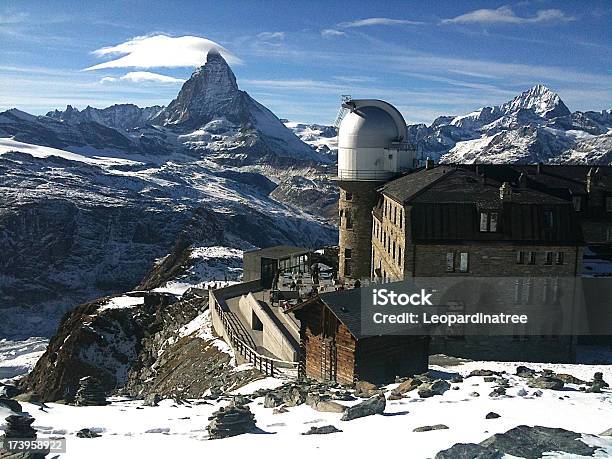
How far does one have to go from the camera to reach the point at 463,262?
3578 centimetres

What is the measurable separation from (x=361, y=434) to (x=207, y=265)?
2919 inches

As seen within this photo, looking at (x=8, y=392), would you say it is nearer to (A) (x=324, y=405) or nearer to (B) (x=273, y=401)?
(B) (x=273, y=401)

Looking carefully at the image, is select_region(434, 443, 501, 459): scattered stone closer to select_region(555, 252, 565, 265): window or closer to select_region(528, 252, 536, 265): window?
select_region(528, 252, 536, 265): window

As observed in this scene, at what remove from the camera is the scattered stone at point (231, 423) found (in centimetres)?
1966

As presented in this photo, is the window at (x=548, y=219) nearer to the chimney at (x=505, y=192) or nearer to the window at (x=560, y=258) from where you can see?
the window at (x=560, y=258)

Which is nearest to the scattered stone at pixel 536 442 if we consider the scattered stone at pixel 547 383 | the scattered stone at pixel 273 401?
the scattered stone at pixel 547 383

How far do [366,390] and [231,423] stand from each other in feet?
26.7

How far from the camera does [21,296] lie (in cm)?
19288

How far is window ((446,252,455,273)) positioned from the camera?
35750mm

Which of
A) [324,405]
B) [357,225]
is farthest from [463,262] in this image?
[357,225]


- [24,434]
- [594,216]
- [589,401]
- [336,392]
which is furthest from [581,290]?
[24,434]

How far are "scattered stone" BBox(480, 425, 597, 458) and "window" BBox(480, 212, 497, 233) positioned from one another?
786 inches

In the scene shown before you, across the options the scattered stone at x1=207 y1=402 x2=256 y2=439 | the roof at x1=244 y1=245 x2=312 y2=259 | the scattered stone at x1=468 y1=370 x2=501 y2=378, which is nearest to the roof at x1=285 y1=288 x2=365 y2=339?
the scattered stone at x1=468 y1=370 x2=501 y2=378

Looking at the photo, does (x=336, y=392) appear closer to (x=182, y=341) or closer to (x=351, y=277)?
(x=351, y=277)
